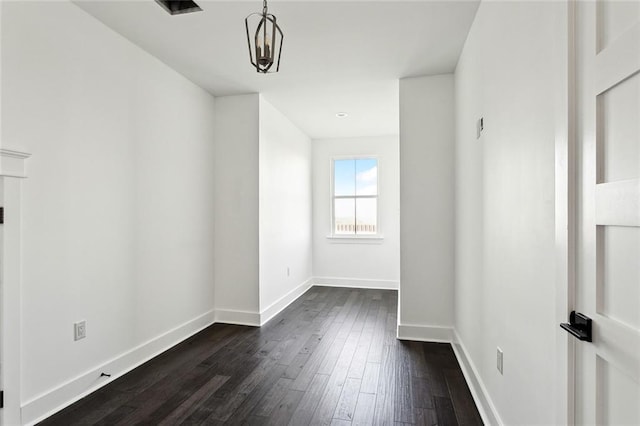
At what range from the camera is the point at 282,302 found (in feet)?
15.3

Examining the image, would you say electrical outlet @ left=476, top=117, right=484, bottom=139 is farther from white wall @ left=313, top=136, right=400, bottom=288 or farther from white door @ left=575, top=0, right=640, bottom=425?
white wall @ left=313, top=136, right=400, bottom=288

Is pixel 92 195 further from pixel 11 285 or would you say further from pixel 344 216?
pixel 344 216

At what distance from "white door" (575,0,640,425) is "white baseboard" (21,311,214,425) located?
277cm

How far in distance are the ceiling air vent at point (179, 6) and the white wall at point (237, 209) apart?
1.65 meters

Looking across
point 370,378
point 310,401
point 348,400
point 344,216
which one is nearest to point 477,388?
point 370,378

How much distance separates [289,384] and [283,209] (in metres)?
Answer: 2.67

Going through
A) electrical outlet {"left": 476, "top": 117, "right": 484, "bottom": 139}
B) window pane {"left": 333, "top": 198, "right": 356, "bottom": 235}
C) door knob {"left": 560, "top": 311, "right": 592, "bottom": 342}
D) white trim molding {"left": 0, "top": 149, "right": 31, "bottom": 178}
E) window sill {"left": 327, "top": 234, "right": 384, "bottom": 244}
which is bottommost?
window sill {"left": 327, "top": 234, "right": 384, "bottom": 244}

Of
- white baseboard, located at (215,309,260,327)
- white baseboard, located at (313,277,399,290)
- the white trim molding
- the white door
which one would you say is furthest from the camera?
white baseboard, located at (313,277,399,290)

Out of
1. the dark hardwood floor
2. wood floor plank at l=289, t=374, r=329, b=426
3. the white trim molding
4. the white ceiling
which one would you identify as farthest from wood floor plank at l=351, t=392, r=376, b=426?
the white ceiling

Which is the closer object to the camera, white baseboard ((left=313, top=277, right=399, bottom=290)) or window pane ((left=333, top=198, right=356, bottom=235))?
white baseboard ((left=313, top=277, right=399, bottom=290))

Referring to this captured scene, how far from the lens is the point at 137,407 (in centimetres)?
222

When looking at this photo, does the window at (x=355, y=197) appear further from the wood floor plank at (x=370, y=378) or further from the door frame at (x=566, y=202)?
the door frame at (x=566, y=202)

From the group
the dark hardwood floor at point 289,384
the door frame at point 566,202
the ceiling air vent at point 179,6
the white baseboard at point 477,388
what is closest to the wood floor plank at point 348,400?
the dark hardwood floor at point 289,384

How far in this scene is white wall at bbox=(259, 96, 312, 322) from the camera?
4.16m
